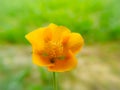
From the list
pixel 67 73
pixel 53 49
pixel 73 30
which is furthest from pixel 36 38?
pixel 73 30

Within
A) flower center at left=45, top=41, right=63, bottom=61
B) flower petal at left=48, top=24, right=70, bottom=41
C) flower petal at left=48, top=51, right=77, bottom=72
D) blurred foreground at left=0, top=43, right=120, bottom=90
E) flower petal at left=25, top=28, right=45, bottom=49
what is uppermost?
blurred foreground at left=0, top=43, right=120, bottom=90

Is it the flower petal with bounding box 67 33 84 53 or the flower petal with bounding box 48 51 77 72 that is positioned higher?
the flower petal with bounding box 67 33 84 53

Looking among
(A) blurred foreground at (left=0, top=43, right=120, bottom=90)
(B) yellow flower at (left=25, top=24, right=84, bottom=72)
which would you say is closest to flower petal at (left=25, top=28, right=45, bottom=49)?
(B) yellow flower at (left=25, top=24, right=84, bottom=72)

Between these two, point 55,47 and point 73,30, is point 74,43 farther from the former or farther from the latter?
point 73,30

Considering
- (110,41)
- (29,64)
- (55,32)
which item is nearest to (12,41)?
(29,64)

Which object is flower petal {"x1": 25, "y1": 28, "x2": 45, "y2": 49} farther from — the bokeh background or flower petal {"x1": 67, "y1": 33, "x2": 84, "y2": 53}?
the bokeh background

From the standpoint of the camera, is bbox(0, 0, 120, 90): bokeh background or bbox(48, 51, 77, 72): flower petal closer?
bbox(48, 51, 77, 72): flower petal

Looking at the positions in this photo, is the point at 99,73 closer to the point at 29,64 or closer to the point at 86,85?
the point at 86,85
